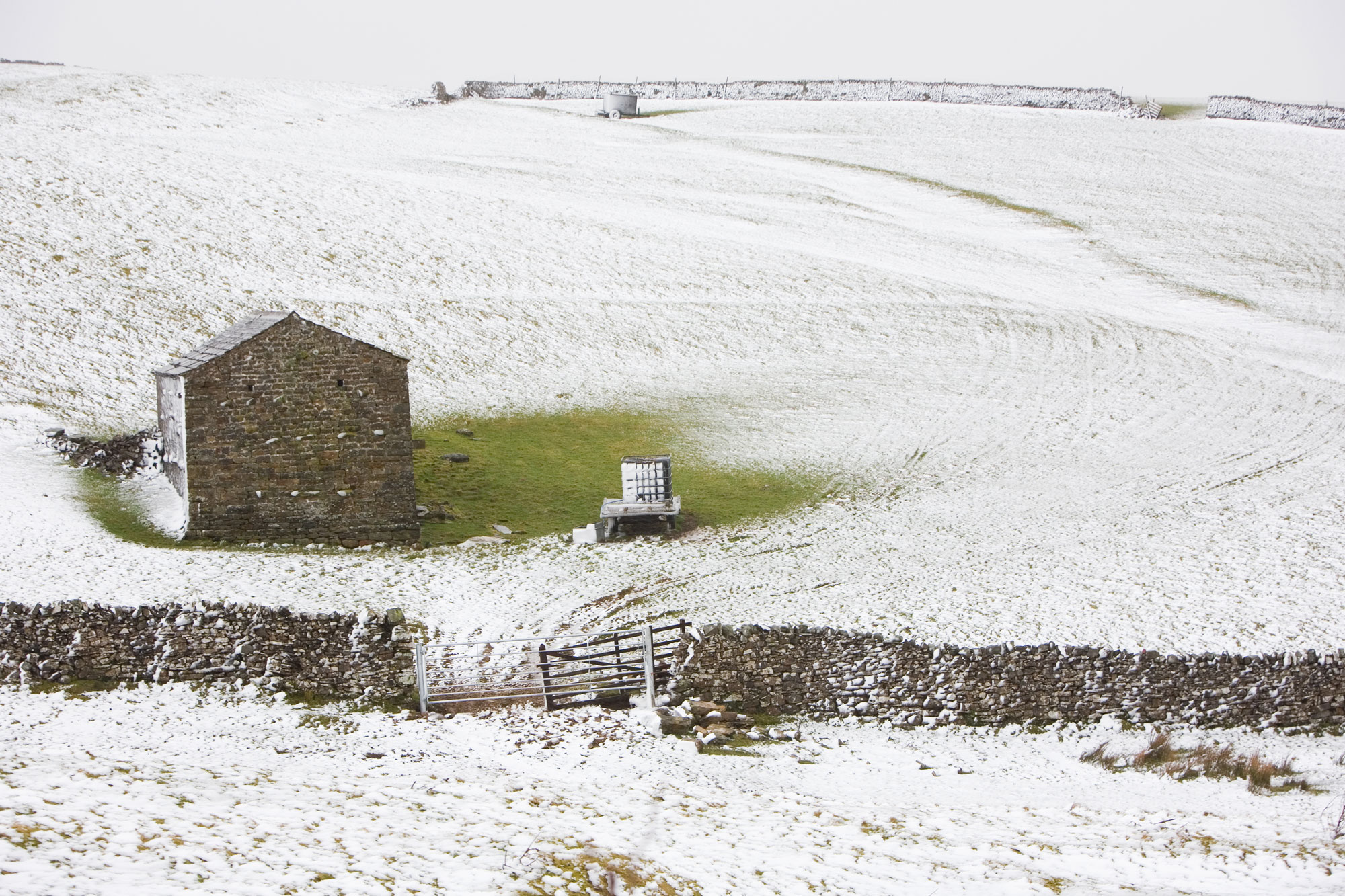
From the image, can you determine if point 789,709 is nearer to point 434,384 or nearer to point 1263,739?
point 1263,739

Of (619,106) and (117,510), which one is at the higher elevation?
(619,106)

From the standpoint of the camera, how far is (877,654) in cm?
1772

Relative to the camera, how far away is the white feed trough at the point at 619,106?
76000mm

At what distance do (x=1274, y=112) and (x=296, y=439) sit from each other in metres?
71.9

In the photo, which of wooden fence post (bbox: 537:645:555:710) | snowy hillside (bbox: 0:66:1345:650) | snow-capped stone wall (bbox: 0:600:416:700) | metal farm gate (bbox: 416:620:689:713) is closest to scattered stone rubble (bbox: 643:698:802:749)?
metal farm gate (bbox: 416:620:689:713)

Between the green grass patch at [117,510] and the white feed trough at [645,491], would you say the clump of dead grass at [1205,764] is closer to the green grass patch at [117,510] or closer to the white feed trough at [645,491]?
the white feed trough at [645,491]

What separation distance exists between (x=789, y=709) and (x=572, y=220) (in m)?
36.1

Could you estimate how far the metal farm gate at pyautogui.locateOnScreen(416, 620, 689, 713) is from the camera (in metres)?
17.7

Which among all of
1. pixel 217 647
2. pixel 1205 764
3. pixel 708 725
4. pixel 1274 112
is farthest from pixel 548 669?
pixel 1274 112

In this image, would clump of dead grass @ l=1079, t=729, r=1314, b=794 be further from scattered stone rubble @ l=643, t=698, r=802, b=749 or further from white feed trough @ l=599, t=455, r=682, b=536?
white feed trough @ l=599, t=455, r=682, b=536

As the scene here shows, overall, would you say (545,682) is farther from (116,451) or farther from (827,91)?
(827,91)

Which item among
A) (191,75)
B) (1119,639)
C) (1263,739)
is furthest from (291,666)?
(191,75)

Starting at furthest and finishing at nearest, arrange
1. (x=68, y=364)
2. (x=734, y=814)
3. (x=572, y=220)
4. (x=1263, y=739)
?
(x=572, y=220) < (x=68, y=364) < (x=1263, y=739) < (x=734, y=814)

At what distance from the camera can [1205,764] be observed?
16.2m
